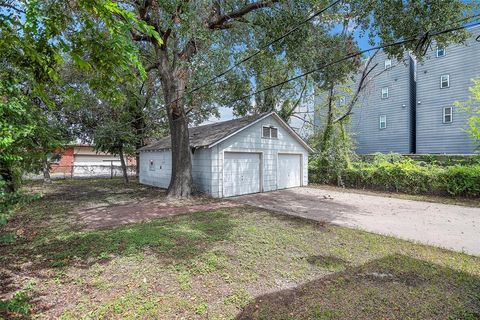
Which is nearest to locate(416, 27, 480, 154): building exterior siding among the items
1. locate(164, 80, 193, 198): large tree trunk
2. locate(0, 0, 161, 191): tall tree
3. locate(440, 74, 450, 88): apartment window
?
locate(440, 74, 450, 88): apartment window

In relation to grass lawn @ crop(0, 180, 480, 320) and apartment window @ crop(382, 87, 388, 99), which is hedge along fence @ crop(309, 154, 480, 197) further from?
apartment window @ crop(382, 87, 388, 99)

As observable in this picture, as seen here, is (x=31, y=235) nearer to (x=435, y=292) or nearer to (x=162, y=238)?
(x=162, y=238)

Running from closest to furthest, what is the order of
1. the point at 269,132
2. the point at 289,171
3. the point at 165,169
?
the point at 269,132, the point at 165,169, the point at 289,171

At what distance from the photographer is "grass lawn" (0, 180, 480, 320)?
3086 mm

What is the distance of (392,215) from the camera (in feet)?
26.9

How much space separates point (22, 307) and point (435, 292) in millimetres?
4797

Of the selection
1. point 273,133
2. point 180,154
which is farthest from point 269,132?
point 180,154

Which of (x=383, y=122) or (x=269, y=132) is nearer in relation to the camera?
(x=269, y=132)

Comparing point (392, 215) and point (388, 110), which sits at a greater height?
point (388, 110)

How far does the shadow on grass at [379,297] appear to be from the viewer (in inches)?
118

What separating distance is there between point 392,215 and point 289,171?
22.4ft

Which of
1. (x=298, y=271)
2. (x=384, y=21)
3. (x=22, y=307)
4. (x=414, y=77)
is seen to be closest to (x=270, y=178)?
(x=384, y=21)

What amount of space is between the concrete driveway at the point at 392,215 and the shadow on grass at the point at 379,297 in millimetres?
2049

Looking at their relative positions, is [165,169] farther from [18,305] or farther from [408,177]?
[408,177]
